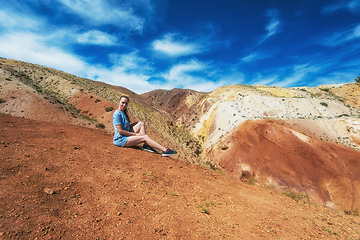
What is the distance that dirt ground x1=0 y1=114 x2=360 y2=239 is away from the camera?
271cm

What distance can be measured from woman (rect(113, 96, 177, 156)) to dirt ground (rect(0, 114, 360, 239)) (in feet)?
2.27

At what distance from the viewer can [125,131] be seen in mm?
6422

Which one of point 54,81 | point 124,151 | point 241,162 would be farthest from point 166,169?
point 54,81

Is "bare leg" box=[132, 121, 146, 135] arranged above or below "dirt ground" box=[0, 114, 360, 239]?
above

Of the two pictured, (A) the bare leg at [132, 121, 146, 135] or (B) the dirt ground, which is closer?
(B) the dirt ground

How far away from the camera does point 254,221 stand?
4367mm

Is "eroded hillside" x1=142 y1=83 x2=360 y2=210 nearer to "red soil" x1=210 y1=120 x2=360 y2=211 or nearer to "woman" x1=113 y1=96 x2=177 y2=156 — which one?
"red soil" x1=210 y1=120 x2=360 y2=211

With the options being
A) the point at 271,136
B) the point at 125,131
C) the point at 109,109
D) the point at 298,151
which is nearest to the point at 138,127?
the point at 125,131

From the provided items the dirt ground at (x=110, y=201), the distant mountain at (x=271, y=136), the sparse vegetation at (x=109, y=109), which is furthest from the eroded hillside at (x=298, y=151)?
the sparse vegetation at (x=109, y=109)

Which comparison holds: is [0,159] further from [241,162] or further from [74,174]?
[241,162]

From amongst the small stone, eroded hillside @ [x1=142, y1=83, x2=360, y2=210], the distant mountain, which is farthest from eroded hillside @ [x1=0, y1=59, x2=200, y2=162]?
the small stone

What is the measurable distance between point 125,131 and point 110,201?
3.26 m

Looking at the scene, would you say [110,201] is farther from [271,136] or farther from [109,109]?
[109,109]

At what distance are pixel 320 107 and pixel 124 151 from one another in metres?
27.1
